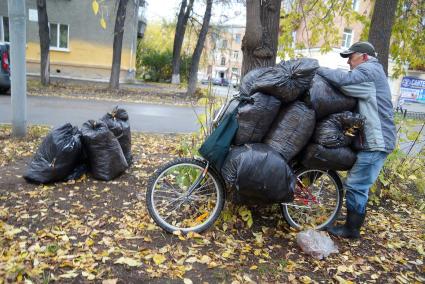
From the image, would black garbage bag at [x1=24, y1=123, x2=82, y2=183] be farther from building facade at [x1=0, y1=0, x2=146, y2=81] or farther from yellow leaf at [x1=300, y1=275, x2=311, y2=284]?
building facade at [x1=0, y1=0, x2=146, y2=81]

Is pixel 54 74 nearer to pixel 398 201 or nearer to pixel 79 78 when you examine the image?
pixel 79 78

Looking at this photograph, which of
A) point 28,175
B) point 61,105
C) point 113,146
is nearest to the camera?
point 28,175

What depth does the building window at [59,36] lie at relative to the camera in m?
22.3

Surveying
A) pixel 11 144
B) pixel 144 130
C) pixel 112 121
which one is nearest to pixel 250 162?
pixel 112 121

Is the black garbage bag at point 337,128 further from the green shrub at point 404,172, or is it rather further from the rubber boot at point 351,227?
the green shrub at point 404,172

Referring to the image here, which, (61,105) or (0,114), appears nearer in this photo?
(0,114)

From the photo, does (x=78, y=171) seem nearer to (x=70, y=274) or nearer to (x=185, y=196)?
(x=185, y=196)

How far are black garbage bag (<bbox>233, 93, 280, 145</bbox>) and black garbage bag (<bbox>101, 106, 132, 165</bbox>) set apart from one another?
2.15 m

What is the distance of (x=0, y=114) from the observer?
8930 mm

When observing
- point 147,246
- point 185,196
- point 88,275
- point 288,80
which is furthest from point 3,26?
point 88,275

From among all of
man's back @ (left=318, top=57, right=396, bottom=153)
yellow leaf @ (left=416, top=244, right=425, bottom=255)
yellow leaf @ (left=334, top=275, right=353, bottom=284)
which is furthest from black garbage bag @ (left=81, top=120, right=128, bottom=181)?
yellow leaf @ (left=416, top=244, right=425, bottom=255)

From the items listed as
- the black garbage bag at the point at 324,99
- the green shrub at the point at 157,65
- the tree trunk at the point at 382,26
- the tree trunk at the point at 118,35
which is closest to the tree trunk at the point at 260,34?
the black garbage bag at the point at 324,99

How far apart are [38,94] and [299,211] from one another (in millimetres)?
12066

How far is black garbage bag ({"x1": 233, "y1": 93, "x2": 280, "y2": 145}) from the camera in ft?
11.0
